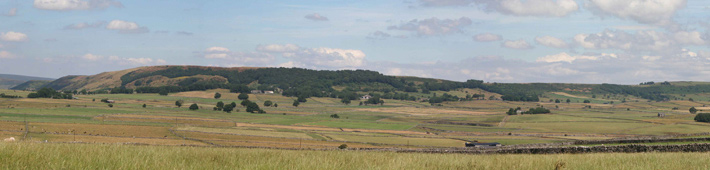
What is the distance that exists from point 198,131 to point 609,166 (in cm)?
→ 5943

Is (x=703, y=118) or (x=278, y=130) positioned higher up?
(x=703, y=118)

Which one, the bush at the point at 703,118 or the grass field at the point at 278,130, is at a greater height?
the bush at the point at 703,118

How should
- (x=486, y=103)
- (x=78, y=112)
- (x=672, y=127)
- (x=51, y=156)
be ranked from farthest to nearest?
(x=486, y=103) → (x=78, y=112) → (x=672, y=127) → (x=51, y=156)

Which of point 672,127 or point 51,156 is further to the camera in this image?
point 672,127

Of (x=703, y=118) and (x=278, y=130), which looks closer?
(x=278, y=130)

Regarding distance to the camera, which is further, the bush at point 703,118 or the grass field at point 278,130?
the bush at point 703,118

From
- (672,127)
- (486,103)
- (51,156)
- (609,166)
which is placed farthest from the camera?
(486,103)

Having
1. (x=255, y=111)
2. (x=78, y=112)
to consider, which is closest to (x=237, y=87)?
(x=255, y=111)

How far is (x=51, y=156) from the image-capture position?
34.8ft

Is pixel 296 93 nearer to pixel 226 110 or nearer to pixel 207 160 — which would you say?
pixel 226 110

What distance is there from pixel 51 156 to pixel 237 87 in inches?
7301

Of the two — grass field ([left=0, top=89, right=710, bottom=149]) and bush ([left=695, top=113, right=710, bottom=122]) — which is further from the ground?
bush ([left=695, top=113, right=710, bottom=122])

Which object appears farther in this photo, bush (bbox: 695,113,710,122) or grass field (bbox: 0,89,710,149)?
bush (bbox: 695,113,710,122)

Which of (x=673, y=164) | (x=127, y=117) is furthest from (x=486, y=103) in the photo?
(x=673, y=164)
